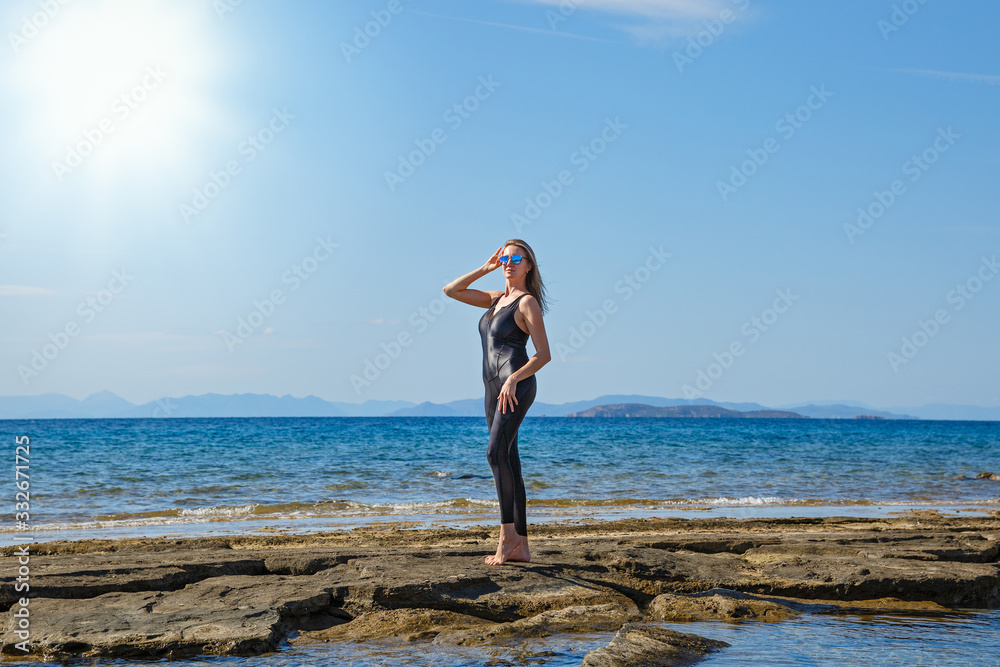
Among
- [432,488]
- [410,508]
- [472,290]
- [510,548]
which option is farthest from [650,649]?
[432,488]

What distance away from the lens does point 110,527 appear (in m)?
10.5

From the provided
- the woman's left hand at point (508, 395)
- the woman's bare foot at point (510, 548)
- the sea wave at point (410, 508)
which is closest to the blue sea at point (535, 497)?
the sea wave at point (410, 508)

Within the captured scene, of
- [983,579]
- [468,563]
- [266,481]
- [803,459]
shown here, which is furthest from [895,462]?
[468,563]

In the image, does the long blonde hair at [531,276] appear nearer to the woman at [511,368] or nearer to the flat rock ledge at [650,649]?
the woman at [511,368]

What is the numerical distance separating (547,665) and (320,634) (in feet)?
4.09

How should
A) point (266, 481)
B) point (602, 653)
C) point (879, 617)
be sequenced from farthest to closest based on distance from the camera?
point (266, 481) → point (879, 617) → point (602, 653)

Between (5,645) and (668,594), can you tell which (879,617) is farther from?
(5,645)

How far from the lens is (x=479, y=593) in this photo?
4480 millimetres

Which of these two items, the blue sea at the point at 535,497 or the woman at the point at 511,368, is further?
the woman at the point at 511,368

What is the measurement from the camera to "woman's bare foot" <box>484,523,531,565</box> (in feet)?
16.5

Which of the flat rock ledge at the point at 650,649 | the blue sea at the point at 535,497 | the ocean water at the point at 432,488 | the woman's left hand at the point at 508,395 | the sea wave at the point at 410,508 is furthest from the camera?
the ocean water at the point at 432,488

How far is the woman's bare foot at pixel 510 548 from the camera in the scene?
5.02 metres

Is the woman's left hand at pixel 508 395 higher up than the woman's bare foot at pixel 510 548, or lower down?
higher up

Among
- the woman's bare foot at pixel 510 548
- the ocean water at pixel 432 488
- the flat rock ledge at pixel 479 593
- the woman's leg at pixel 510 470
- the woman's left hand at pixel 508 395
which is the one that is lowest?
the ocean water at pixel 432 488
